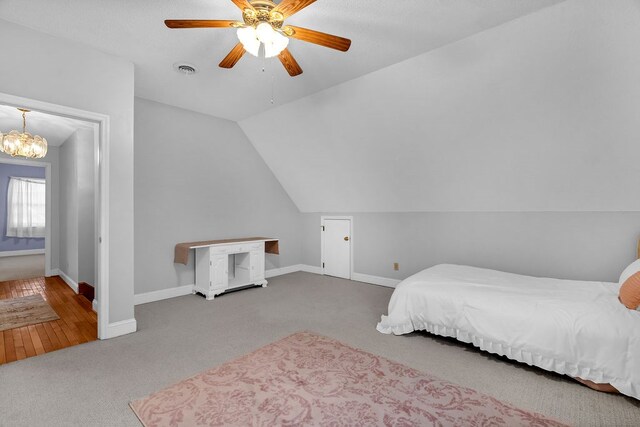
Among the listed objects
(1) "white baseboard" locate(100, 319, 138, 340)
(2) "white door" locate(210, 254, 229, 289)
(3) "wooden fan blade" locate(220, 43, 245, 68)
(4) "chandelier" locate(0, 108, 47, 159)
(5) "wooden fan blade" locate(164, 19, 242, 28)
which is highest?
(5) "wooden fan blade" locate(164, 19, 242, 28)

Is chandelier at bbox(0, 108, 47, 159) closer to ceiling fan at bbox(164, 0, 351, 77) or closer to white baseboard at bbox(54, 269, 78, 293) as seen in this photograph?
white baseboard at bbox(54, 269, 78, 293)

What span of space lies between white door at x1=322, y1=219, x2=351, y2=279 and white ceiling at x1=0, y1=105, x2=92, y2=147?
3.88 m

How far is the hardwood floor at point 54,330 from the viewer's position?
2609 mm

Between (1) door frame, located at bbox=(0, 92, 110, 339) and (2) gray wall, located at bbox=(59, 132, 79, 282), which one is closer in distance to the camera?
(1) door frame, located at bbox=(0, 92, 110, 339)

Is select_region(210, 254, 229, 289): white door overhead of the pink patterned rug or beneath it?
overhead

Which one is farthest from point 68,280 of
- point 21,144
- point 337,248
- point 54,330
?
point 337,248

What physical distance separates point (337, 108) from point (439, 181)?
163 centimetres

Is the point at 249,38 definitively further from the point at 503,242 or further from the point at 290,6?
the point at 503,242

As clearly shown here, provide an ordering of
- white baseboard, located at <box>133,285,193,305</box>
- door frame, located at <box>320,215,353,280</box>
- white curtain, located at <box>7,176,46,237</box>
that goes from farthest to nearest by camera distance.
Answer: white curtain, located at <box>7,176,46,237</box> → door frame, located at <box>320,215,353,280</box> → white baseboard, located at <box>133,285,193,305</box>

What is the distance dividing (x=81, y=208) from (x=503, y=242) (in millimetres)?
5821

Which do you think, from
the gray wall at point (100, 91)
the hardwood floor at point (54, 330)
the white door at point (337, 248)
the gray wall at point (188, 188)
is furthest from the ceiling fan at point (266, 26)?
the white door at point (337, 248)

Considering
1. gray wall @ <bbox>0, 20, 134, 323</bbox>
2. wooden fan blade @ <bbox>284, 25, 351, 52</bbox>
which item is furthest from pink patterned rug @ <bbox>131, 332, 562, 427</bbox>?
wooden fan blade @ <bbox>284, 25, 351, 52</bbox>

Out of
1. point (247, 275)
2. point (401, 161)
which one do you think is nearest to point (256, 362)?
point (247, 275)

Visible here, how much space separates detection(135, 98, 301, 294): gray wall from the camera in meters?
3.87
